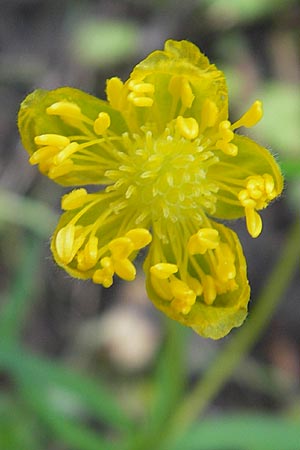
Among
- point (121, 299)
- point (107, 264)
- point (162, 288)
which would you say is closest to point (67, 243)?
point (107, 264)

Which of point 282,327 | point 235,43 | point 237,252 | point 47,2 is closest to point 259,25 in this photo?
point 235,43

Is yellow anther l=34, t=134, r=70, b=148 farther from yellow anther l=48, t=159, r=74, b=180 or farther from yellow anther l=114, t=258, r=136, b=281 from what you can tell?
yellow anther l=114, t=258, r=136, b=281

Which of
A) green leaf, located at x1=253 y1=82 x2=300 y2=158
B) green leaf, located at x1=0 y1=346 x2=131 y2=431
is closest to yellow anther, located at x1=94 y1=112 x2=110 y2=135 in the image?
green leaf, located at x1=0 y1=346 x2=131 y2=431

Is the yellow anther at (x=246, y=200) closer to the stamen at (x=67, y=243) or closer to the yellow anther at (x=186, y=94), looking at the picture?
the yellow anther at (x=186, y=94)

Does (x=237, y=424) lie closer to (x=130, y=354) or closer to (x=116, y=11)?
(x=130, y=354)

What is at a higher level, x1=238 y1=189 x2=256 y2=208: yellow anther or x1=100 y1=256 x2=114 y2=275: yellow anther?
x1=238 y1=189 x2=256 y2=208: yellow anther

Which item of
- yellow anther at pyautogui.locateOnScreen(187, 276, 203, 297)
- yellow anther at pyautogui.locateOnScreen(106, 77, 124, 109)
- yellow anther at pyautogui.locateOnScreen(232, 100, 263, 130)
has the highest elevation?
yellow anther at pyautogui.locateOnScreen(232, 100, 263, 130)

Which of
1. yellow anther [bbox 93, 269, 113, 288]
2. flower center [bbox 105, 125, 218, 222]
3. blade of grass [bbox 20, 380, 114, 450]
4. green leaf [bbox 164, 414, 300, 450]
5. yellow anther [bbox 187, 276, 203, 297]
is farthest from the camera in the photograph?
blade of grass [bbox 20, 380, 114, 450]
